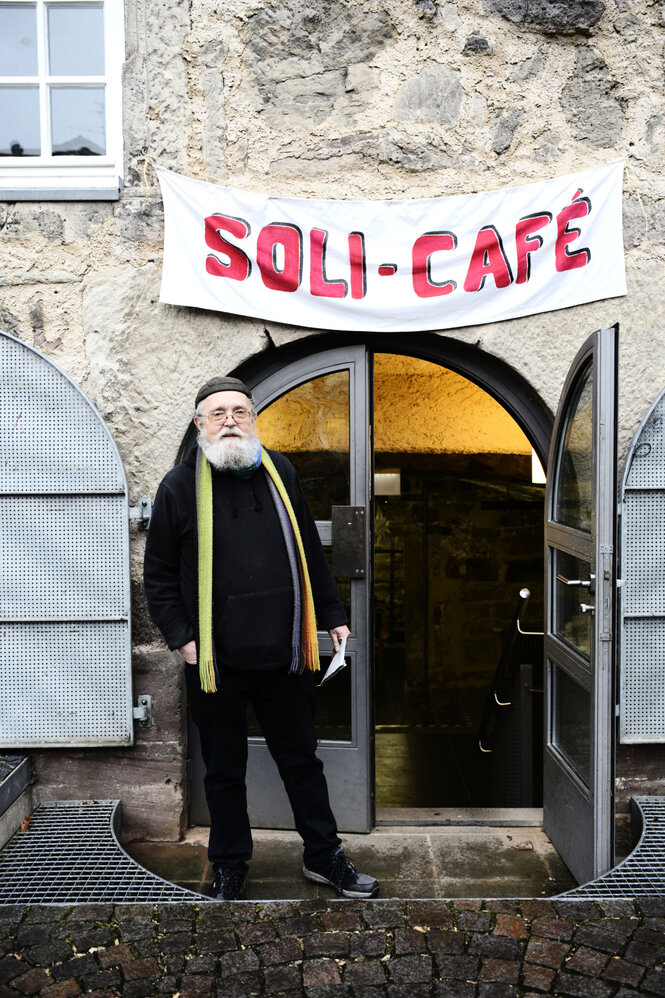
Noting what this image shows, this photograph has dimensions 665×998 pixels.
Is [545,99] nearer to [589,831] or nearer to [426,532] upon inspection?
[589,831]

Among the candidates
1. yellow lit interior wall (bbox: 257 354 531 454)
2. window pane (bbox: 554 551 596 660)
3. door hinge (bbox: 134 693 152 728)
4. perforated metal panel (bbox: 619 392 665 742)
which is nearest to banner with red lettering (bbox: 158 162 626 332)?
perforated metal panel (bbox: 619 392 665 742)

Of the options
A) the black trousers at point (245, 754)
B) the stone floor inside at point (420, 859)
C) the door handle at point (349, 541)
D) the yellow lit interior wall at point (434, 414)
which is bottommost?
the stone floor inside at point (420, 859)

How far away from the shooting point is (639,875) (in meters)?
2.90

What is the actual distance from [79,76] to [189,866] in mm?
3399

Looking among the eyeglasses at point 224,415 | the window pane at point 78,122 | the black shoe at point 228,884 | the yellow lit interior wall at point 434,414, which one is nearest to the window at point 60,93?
the window pane at point 78,122

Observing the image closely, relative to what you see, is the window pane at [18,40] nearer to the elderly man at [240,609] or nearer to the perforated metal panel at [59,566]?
the perforated metal panel at [59,566]

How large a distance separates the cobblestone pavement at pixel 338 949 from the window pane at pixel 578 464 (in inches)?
54.3

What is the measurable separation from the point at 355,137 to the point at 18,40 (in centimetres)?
155

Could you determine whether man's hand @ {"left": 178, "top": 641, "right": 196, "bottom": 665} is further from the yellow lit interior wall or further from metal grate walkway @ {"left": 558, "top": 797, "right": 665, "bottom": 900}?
the yellow lit interior wall

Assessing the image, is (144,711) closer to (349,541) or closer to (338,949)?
(349,541)

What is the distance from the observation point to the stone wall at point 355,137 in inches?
138

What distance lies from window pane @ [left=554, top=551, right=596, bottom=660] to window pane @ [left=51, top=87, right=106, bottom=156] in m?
2.69

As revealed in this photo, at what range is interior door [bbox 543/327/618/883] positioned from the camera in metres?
2.82

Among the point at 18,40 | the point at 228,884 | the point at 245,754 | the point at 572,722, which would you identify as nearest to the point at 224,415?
the point at 245,754
